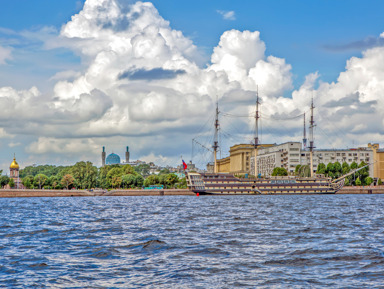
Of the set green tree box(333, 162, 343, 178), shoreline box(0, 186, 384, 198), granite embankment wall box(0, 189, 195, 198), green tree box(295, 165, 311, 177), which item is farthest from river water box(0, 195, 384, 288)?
green tree box(295, 165, 311, 177)

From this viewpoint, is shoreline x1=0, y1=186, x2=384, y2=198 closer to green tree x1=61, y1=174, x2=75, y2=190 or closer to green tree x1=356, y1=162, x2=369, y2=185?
green tree x1=356, y1=162, x2=369, y2=185

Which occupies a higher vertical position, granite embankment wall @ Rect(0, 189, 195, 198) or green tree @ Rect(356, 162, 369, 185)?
green tree @ Rect(356, 162, 369, 185)

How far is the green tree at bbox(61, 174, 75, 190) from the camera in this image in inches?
7633

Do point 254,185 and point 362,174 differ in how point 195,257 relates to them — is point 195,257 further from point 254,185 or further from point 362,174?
point 362,174

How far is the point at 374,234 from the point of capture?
3180 cm

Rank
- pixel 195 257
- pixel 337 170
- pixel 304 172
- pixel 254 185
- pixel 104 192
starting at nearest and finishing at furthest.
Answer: pixel 195 257 < pixel 254 185 < pixel 104 192 < pixel 337 170 < pixel 304 172

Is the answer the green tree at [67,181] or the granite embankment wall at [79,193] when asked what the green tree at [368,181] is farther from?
the green tree at [67,181]

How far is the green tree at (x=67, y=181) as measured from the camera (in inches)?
7633

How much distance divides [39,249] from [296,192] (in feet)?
441

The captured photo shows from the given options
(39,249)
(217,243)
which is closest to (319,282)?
(217,243)

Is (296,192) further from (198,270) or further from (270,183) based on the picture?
(198,270)

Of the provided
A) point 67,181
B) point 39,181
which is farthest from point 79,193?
point 39,181

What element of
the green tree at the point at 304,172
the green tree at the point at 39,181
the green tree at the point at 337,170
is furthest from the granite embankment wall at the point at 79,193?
the green tree at the point at 337,170

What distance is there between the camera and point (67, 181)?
19400 cm
